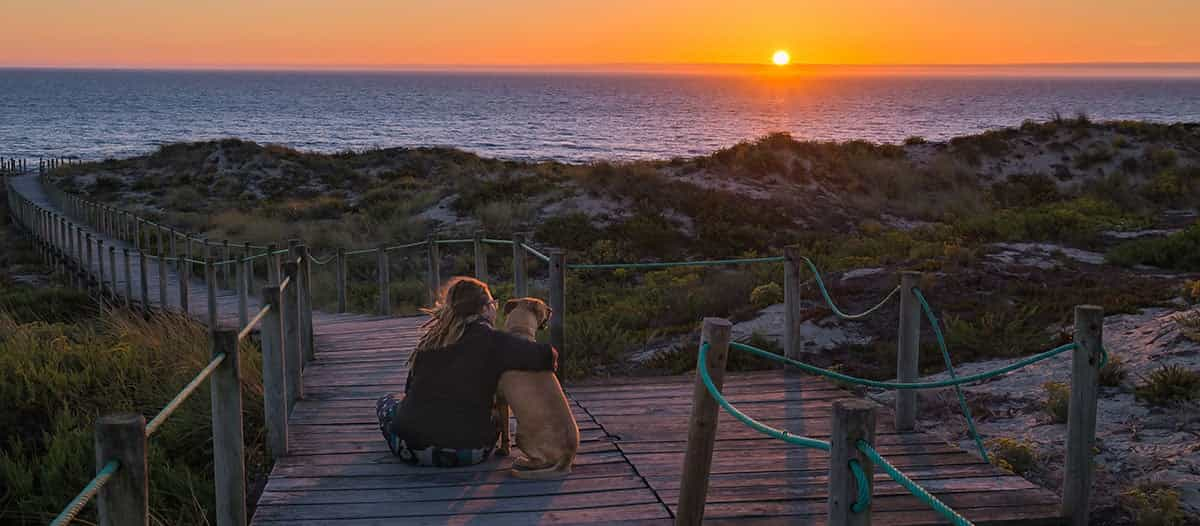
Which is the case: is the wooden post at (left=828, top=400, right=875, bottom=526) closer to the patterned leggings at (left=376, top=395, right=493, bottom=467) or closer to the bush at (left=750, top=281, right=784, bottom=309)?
the patterned leggings at (left=376, top=395, right=493, bottom=467)

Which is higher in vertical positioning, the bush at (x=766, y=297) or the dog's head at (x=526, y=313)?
the dog's head at (x=526, y=313)

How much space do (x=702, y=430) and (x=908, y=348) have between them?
274 cm

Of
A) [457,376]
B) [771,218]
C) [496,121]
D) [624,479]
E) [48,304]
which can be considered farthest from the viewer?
[496,121]

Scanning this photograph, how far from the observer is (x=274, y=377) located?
6285 millimetres

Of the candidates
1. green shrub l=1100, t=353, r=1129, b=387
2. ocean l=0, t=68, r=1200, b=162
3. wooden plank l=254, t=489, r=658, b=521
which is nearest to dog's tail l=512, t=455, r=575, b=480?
wooden plank l=254, t=489, r=658, b=521

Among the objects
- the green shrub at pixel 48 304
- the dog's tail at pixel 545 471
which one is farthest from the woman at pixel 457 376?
the green shrub at pixel 48 304

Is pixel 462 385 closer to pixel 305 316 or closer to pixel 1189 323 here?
pixel 305 316

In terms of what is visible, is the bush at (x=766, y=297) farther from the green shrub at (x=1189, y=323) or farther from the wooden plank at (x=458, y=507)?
the wooden plank at (x=458, y=507)

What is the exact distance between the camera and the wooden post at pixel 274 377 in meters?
6.19

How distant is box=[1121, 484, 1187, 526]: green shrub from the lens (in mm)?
5727

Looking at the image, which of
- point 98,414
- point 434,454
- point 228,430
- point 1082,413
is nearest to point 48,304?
point 98,414

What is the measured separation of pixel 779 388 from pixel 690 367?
196 cm

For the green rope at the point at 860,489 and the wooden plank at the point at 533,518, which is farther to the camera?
the wooden plank at the point at 533,518

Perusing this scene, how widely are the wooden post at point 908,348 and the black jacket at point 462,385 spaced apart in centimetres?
262
